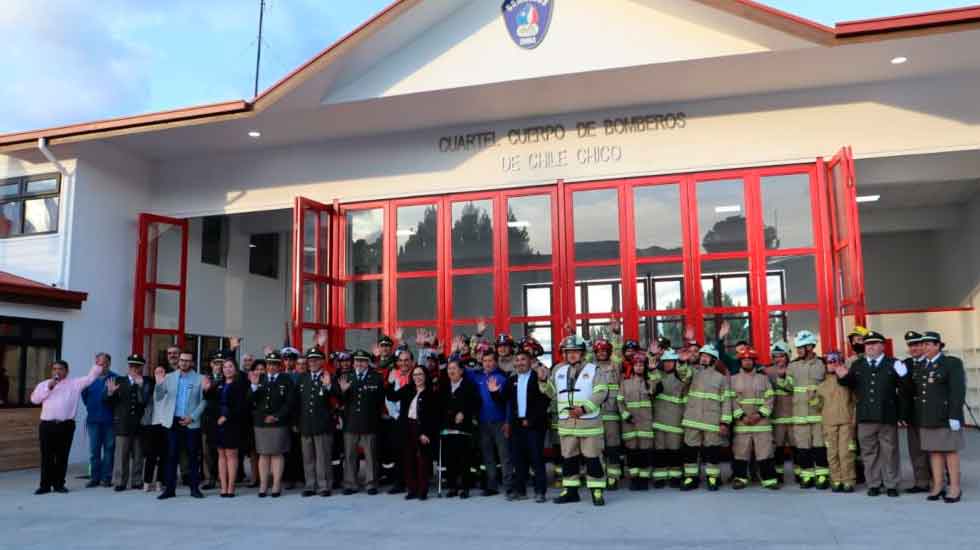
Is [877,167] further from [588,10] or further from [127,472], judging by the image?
[127,472]

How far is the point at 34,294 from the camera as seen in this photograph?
1248 centimetres

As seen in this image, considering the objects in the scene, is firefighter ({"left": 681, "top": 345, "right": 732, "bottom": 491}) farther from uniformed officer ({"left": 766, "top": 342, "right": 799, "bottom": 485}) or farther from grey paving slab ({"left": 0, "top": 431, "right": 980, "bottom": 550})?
uniformed officer ({"left": 766, "top": 342, "right": 799, "bottom": 485})

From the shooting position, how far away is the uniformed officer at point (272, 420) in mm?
9219

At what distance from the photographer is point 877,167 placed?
40.0ft

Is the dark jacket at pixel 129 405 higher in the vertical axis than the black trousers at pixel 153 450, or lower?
higher

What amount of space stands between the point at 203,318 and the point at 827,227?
1231 cm

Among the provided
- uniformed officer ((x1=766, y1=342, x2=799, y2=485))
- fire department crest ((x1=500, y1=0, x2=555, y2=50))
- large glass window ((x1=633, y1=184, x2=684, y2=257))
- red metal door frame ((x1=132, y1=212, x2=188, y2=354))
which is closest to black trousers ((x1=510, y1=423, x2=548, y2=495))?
uniformed officer ((x1=766, y1=342, x2=799, y2=485))

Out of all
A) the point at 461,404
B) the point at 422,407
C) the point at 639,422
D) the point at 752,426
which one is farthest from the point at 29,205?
the point at 752,426

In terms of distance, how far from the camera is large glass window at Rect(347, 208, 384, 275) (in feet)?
44.9

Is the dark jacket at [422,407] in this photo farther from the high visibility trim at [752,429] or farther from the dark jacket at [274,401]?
the high visibility trim at [752,429]

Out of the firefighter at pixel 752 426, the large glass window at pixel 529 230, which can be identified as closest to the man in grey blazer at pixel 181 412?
the large glass window at pixel 529 230

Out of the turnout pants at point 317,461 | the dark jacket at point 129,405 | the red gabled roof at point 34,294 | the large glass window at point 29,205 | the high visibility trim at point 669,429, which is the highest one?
the large glass window at point 29,205

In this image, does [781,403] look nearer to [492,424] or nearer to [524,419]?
[524,419]

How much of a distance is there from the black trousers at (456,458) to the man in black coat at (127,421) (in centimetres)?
429
